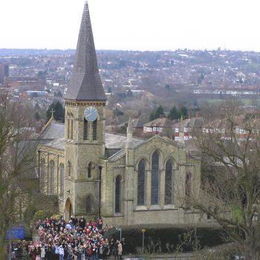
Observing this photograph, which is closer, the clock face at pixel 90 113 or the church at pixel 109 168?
the church at pixel 109 168

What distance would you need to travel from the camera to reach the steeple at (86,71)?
5228cm

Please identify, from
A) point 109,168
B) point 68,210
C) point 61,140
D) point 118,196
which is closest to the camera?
point 109,168

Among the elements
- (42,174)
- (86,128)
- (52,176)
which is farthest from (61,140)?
(86,128)

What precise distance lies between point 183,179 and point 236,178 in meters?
19.8

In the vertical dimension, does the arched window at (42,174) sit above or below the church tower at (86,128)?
below

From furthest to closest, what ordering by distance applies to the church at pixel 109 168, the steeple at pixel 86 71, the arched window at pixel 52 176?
the arched window at pixel 52 176 < the steeple at pixel 86 71 < the church at pixel 109 168

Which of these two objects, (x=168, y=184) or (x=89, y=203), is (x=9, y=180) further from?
(x=168, y=184)

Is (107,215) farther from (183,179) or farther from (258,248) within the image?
(258,248)

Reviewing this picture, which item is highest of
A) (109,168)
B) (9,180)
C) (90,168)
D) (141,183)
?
(9,180)

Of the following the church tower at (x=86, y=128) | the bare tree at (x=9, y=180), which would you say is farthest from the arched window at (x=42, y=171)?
the bare tree at (x=9, y=180)

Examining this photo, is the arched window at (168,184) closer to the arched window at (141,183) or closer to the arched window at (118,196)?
the arched window at (141,183)

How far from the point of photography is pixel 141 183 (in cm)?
5241

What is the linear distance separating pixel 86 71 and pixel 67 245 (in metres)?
14.7

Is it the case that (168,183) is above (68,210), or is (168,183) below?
above
